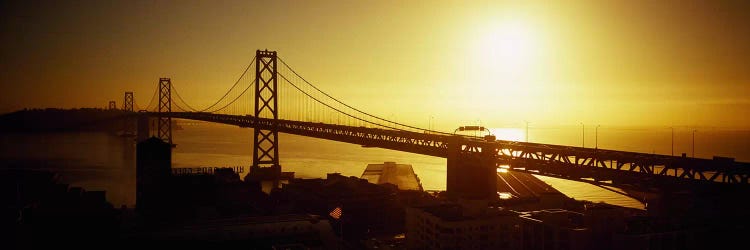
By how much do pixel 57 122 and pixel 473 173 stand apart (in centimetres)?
9313

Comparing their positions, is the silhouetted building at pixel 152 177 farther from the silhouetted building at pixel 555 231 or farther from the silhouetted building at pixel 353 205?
the silhouetted building at pixel 555 231

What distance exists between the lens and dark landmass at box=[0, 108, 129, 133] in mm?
85688

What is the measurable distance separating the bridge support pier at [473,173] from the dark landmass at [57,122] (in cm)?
7927

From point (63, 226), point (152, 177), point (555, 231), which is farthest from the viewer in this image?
point (152, 177)

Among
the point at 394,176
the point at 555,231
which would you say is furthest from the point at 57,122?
the point at 555,231

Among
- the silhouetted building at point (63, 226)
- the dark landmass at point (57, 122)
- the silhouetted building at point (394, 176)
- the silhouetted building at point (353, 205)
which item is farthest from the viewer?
the dark landmass at point (57, 122)

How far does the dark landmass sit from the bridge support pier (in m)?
79.3

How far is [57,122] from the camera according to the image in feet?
295

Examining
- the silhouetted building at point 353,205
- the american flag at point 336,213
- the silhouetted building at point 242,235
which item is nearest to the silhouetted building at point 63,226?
the silhouetted building at point 242,235

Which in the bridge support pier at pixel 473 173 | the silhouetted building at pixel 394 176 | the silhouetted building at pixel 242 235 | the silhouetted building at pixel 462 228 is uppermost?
the bridge support pier at pixel 473 173

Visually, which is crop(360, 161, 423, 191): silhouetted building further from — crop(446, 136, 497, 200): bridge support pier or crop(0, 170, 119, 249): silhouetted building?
crop(0, 170, 119, 249): silhouetted building

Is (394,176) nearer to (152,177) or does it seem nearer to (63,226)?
(152,177)

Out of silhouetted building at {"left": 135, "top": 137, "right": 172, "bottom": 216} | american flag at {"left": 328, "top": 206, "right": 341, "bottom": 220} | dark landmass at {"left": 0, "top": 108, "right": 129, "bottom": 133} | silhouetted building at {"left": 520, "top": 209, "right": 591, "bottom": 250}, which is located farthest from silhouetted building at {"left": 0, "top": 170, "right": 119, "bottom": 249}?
dark landmass at {"left": 0, "top": 108, "right": 129, "bottom": 133}

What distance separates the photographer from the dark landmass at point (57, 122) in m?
85.7
